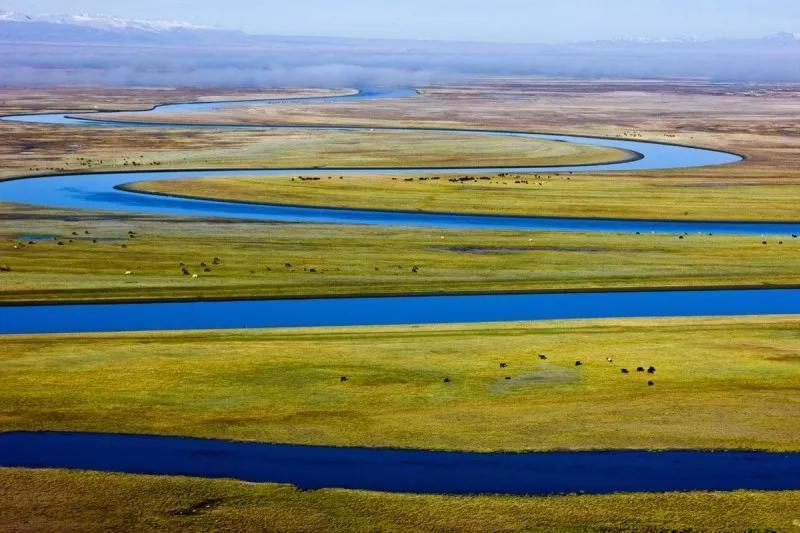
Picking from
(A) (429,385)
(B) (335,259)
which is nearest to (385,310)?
(B) (335,259)

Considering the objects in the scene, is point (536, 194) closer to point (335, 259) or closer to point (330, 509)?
point (335, 259)

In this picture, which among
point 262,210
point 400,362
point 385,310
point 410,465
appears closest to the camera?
point 410,465

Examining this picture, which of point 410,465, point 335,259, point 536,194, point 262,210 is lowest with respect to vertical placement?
point 262,210

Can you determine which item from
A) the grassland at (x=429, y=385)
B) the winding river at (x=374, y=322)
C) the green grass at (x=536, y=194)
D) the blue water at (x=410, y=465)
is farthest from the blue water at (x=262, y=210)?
the blue water at (x=410, y=465)

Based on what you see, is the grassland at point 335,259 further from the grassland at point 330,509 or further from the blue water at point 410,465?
the grassland at point 330,509

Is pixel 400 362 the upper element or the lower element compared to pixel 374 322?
upper

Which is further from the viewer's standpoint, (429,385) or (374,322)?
(374,322)
